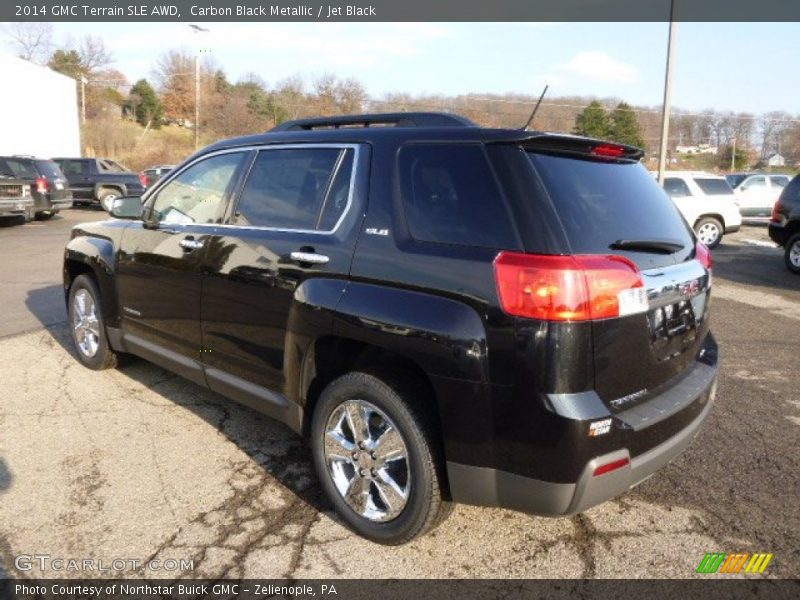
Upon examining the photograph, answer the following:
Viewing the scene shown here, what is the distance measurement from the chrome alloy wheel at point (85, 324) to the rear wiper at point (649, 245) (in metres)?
4.04

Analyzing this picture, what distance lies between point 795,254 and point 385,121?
10197 mm

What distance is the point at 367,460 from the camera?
2.81m

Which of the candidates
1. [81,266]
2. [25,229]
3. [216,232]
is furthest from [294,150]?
[25,229]

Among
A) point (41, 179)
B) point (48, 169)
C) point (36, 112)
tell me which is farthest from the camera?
point (36, 112)

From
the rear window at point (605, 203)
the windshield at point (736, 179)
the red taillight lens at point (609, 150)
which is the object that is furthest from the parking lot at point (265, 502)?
the windshield at point (736, 179)

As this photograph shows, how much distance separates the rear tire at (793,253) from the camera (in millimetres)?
10695

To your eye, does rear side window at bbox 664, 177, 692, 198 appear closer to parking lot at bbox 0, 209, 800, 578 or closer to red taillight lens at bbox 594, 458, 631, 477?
parking lot at bbox 0, 209, 800, 578

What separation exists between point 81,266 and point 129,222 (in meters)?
0.91

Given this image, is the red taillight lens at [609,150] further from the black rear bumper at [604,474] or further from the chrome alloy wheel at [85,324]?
the chrome alloy wheel at [85,324]

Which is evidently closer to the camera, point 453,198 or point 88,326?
point 453,198

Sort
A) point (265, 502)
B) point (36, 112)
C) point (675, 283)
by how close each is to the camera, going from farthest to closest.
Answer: point (36, 112) < point (265, 502) < point (675, 283)

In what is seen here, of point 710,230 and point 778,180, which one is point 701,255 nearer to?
point 710,230

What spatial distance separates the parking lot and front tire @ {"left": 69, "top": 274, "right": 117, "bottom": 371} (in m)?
0.15

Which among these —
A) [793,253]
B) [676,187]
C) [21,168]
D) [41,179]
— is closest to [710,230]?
[676,187]
